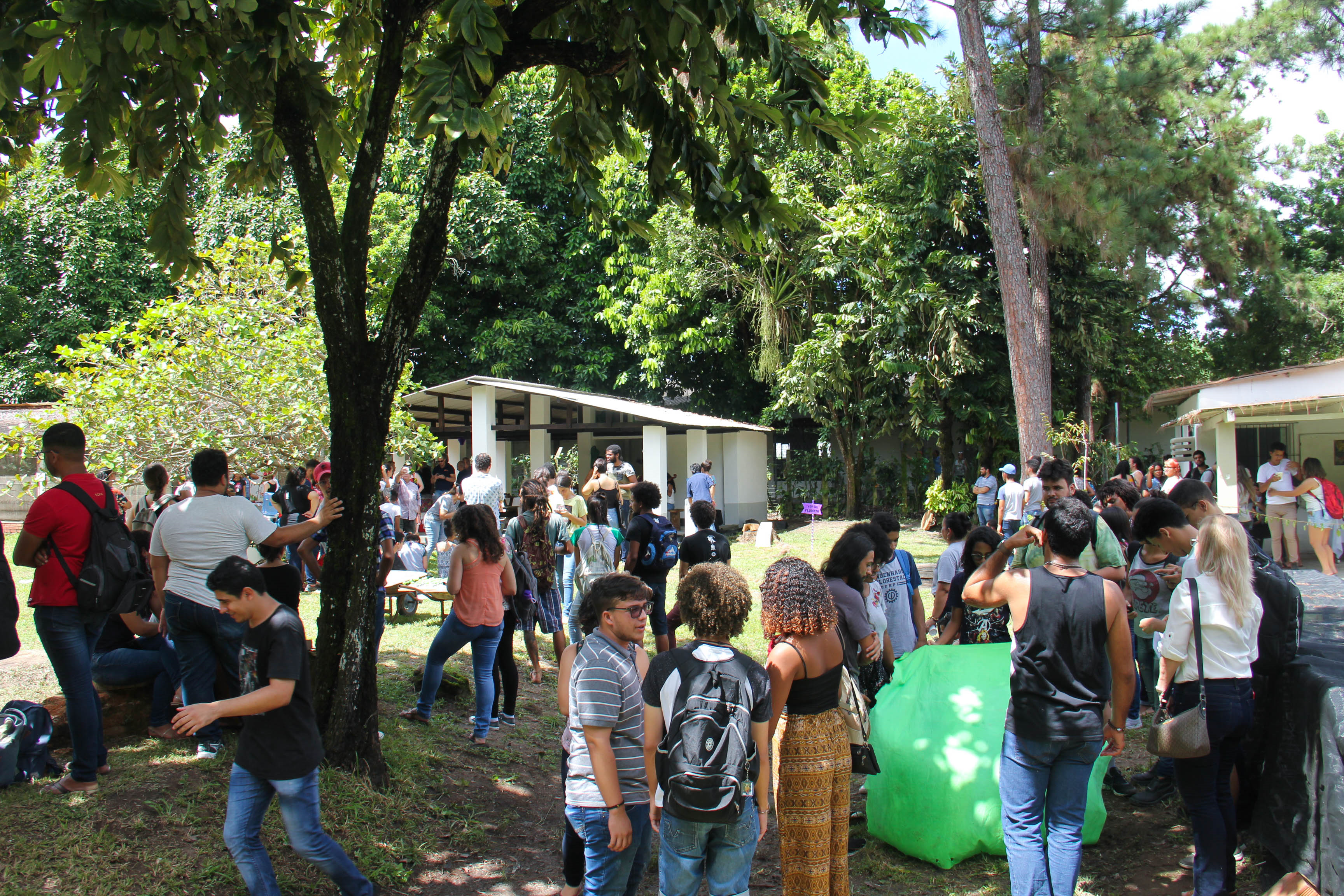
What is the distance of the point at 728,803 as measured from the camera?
2859mm

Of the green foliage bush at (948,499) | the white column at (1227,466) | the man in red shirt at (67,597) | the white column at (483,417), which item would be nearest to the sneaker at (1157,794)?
the man in red shirt at (67,597)

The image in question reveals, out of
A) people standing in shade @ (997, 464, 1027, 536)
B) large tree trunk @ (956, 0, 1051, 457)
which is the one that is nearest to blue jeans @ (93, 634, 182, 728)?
people standing in shade @ (997, 464, 1027, 536)

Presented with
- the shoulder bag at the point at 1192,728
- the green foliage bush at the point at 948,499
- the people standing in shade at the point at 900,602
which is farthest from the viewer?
the green foliage bush at the point at 948,499

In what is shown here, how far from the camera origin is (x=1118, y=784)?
5242 mm

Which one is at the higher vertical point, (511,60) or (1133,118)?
(1133,118)

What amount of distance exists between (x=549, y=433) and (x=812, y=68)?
57.3 feet

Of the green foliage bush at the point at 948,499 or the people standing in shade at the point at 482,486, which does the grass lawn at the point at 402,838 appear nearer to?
the people standing in shade at the point at 482,486

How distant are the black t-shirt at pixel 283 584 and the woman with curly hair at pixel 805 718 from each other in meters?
2.47

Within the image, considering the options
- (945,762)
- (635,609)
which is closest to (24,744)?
(635,609)

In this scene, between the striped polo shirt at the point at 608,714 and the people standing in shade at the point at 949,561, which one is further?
the people standing in shade at the point at 949,561

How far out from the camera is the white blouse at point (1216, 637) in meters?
3.70

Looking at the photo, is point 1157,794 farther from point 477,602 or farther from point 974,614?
point 477,602

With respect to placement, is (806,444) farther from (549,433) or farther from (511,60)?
(511,60)

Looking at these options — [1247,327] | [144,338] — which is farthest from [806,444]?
[144,338]
